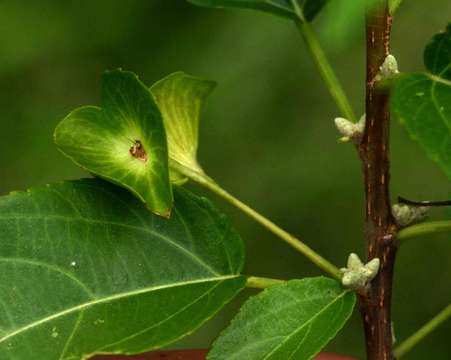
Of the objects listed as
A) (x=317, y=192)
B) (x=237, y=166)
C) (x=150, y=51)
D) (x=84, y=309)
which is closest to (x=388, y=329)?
Answer: (x=84, y=309)

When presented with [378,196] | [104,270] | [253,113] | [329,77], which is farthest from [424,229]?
[253,113]

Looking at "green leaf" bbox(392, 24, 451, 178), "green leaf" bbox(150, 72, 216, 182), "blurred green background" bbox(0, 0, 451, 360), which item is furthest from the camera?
"blurred green background" bbox(0, 0, 451, 360)

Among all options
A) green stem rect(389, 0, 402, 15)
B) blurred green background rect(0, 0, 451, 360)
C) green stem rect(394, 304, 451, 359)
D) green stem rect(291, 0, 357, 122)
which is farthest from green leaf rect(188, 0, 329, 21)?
blurred green background rect(0, 0, 451, 360)

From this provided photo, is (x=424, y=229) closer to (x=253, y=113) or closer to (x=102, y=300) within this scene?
(x=102, y=300)

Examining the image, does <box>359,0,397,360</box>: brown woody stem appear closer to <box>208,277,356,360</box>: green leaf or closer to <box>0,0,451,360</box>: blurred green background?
<box>208,277,356,360</box>: green leaf

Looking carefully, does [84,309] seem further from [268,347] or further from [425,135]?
[425,135]

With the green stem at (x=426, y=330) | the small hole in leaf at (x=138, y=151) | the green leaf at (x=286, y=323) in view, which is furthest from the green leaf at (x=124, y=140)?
the green stem at (x=426, y=330)
